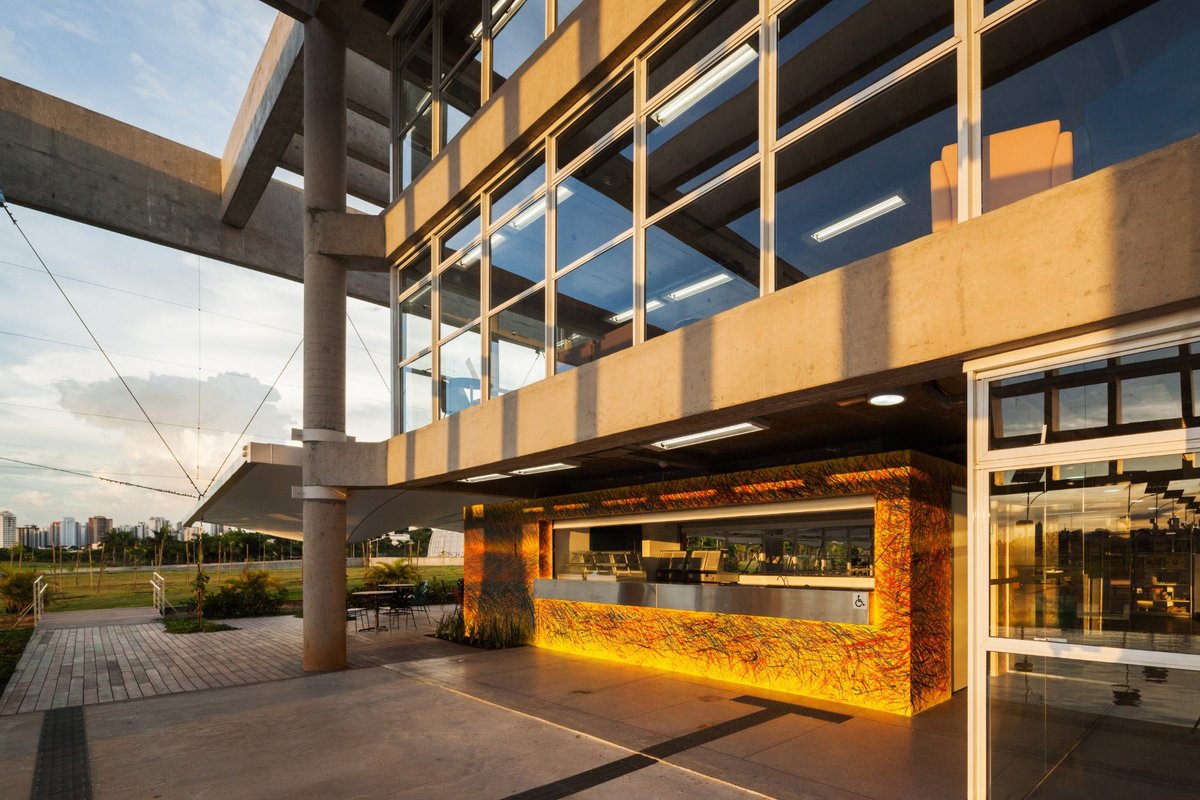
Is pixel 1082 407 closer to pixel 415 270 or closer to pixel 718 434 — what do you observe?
pixel 718 434

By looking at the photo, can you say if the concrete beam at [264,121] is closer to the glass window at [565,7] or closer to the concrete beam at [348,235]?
the concrete beam at [348,235]

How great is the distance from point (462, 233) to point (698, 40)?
4.92 meters

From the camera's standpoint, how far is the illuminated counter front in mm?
7570

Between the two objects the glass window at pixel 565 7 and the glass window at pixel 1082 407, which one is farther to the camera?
the glass window at pixel 565 7

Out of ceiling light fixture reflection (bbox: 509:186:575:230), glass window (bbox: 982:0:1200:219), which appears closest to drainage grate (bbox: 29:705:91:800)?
ceiling light fixture reflection (bbox: 509:186:575:230)

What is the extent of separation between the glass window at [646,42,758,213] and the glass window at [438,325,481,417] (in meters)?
3.80

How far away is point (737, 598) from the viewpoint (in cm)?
898

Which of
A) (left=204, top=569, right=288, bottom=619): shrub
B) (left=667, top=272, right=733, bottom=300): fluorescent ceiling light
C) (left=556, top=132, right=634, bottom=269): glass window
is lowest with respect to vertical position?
(left=204, top=569, right=288, bottom=619): shrub

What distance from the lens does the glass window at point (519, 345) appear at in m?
7.76

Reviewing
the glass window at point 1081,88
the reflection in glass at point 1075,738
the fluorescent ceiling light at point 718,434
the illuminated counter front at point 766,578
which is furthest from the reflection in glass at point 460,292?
→ the reflection in glass at point 1075,738

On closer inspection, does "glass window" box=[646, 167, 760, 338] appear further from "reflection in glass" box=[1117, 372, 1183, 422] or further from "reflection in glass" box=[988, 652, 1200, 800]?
"reflection in glass" box=[988, 652, 1200, 800]

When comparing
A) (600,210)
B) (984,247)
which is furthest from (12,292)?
(984,247)

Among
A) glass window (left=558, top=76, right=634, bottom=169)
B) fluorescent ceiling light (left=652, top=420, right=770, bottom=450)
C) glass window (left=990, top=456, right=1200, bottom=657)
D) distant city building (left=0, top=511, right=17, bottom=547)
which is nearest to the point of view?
glass window (left=990, top=456, right=1200, bottom=657)

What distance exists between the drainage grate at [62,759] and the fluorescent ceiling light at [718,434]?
5.75 meters
